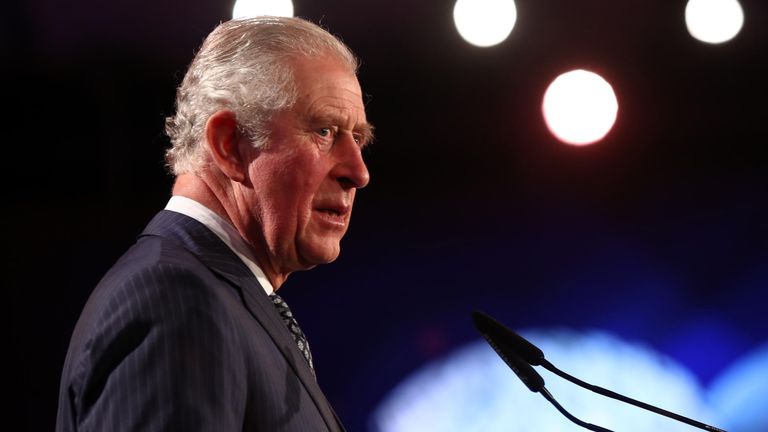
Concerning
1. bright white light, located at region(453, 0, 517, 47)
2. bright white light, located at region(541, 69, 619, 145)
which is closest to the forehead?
bright white light, located at region(453, 0, 517, 47)

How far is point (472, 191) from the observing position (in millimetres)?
3291

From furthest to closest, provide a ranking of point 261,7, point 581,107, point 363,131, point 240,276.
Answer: point 581,107 → point 261,7 → point 363,131 → point 240,276

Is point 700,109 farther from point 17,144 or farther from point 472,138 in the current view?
point 17,144

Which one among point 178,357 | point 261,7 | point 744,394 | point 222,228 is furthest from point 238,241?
point 744,394

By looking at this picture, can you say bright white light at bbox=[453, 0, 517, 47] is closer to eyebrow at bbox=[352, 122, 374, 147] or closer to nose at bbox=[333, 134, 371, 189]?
eyebrow at bbox=[352, 122, 374, 147]

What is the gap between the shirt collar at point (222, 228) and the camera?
150 cm

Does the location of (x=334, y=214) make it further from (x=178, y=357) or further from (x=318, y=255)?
(x=178, y=357)

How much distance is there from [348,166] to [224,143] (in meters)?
0.22

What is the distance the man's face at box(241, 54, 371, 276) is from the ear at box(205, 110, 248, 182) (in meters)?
0.03

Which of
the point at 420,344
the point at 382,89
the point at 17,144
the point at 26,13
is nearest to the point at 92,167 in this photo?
the point at 17,144

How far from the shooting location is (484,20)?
317 cm

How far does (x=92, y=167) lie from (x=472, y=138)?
53.9 inches

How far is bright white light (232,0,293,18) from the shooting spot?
2982 millimetres

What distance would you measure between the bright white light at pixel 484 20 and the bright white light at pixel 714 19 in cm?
66
